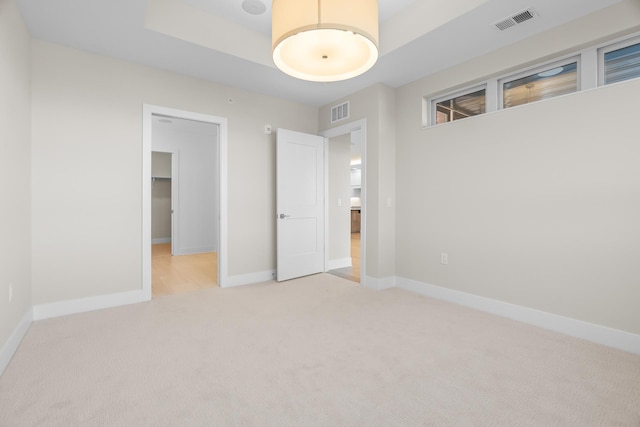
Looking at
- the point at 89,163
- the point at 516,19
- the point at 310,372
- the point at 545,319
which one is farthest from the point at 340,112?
the point at 310,372

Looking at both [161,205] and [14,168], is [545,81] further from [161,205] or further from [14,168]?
[161,205]

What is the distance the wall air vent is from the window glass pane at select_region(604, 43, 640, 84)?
108 inches

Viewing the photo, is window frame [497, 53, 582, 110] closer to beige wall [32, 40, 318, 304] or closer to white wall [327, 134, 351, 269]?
white wall [327, 134, 351, 269]

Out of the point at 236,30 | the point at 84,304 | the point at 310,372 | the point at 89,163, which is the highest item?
the point at 236,30

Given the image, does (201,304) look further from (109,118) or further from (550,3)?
(550,3)

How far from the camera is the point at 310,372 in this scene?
6.62 feet

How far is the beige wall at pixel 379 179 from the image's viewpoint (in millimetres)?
3971

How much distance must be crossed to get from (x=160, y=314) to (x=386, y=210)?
9.35 ft

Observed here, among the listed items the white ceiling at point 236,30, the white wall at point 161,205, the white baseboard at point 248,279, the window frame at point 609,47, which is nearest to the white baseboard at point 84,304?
the white baseboard at point 248,279

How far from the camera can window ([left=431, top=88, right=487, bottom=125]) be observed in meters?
3.44

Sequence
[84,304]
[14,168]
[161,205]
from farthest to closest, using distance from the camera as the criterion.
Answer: [161,205] < [84,304] < [14,168]

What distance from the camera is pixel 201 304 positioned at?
3.39 metres

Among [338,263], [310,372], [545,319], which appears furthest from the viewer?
[338,263]

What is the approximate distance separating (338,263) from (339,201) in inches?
42.2
